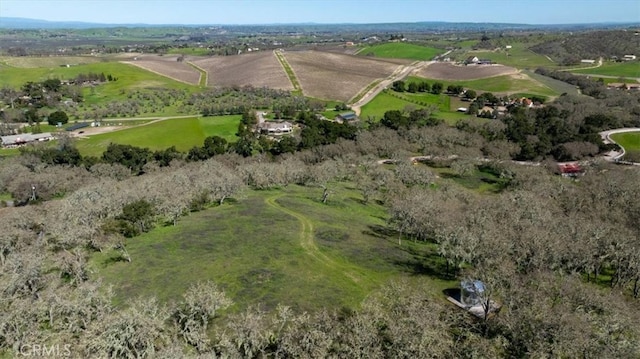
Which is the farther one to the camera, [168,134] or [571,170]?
[168,134]

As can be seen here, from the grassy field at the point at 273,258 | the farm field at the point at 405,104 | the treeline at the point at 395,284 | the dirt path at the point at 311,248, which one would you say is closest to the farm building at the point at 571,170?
the treeline at the point at 395,284

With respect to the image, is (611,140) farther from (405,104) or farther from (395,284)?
(395,284)

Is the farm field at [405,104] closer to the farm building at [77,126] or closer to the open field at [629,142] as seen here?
the open field at [629,142]

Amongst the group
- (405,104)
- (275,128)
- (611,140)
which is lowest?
(611,140)

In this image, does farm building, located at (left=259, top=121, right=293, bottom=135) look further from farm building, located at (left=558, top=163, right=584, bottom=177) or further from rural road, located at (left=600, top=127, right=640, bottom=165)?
rural road, located at (left=600, top=127, right=640, bottom=165)

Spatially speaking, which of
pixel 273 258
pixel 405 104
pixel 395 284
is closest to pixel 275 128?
pixel 405 104

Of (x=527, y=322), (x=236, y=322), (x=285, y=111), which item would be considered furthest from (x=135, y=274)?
(x=285, y=111)

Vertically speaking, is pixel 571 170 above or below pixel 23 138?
below

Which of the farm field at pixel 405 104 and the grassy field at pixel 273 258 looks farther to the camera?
the farm field at pixel 405 104
